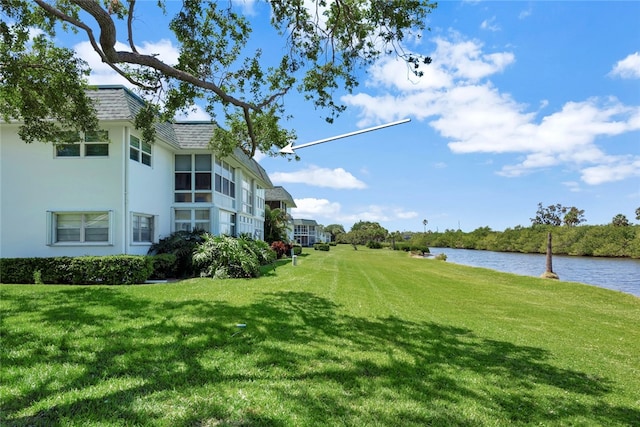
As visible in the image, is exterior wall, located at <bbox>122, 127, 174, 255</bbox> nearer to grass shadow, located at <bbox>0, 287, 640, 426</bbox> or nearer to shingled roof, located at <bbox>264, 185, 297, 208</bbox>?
grass shadow, located at <bbox>0, 287, 640, 426</bbox>

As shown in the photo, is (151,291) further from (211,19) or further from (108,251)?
(211,19)

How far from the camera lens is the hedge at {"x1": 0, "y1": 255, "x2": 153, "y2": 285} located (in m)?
11.8

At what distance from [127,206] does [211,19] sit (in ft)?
25.3

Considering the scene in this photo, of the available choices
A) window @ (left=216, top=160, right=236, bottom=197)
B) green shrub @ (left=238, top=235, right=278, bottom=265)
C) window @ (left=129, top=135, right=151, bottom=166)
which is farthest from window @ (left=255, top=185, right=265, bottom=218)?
window @ (left=129, top=135, right=151, bottom=166)

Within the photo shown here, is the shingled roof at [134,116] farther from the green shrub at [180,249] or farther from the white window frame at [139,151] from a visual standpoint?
the green shrub at [180,249]

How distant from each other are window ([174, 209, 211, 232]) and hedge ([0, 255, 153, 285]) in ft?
19.0

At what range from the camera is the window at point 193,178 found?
17766 millimetres

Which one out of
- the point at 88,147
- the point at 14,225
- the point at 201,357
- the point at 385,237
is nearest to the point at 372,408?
the point at 201,357

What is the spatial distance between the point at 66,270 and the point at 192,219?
6.41m

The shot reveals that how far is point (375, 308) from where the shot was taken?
31.7ft

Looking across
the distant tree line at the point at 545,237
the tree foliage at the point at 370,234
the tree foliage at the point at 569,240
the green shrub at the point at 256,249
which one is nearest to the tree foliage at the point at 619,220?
the distant tree line at the point at 545,237

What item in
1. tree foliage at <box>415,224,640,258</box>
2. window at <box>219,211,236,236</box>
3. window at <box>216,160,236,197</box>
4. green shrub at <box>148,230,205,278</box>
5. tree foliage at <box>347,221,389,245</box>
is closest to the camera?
green shrub at <box>148,230,205,278</box>

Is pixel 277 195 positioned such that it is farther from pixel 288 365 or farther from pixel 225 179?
pixel 288 365

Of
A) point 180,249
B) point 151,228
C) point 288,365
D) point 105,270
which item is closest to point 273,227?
point 151,228
